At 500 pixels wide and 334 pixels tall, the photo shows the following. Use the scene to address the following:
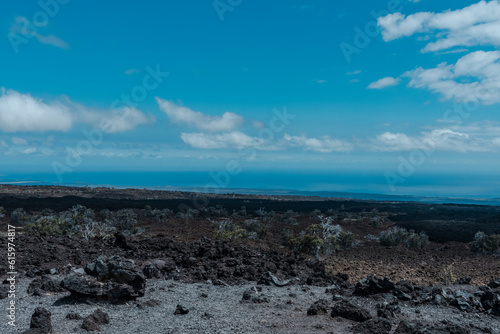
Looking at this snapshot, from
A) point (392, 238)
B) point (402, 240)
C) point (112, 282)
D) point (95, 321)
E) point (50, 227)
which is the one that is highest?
point (50, 227)

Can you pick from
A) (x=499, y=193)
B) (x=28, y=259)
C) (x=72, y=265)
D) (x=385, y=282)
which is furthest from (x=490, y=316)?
(x=499, y=193)

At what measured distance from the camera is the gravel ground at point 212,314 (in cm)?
580

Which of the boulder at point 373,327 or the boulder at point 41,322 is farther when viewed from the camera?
the boulder at point 373,327

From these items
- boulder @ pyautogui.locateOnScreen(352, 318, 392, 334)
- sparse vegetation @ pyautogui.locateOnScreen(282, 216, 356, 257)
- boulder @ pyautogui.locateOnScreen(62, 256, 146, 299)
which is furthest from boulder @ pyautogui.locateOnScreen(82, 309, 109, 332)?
sparse vegetation @ pyautogui.locateOnScreen(282, 216, 356, 257)

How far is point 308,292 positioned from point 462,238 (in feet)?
54.4

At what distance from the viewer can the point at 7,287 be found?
24.4 ft

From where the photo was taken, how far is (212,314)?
255 inches

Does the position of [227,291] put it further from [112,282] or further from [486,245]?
[486,245]

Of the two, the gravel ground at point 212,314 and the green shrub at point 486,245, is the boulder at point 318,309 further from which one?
the green shrub at point 486,245

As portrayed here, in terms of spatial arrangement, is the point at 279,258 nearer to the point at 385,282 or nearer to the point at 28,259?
the point at 385,282

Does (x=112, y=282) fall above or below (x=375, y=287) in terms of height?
above

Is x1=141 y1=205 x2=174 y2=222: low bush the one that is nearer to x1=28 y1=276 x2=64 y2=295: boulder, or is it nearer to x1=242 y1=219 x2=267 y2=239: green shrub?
x1=242 y1=219 x2=267 y2=239: green shrub

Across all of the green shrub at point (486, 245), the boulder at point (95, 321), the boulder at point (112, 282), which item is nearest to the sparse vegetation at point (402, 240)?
the green shrub at point (486, 245)

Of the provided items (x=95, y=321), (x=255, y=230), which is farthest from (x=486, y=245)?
(x=95, y=321)
